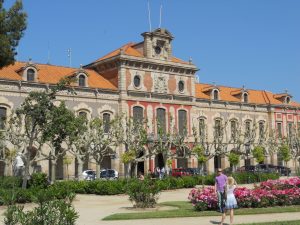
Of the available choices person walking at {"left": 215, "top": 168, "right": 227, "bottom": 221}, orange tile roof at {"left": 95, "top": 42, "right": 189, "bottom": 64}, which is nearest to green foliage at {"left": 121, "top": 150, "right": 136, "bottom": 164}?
orange tile roof at {"left": 95, "top": 42, "right": 189, "bottom": 64}

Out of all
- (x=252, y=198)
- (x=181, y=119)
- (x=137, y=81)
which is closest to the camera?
(x=252, y=198)

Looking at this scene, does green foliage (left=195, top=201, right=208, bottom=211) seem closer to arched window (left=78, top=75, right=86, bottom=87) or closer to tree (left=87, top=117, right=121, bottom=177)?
tree (left=87, top=117, right=121, bottom=177)

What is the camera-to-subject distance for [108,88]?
49594mm

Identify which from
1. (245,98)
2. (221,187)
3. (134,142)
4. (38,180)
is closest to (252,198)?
(221,187)

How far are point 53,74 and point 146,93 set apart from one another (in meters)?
9.81

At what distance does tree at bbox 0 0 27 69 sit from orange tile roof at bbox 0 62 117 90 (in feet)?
72.1

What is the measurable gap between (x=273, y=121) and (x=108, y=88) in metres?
25.3

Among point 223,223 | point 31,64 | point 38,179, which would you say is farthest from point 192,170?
point 223,223

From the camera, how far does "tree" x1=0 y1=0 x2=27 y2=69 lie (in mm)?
21500

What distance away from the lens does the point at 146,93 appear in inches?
2045

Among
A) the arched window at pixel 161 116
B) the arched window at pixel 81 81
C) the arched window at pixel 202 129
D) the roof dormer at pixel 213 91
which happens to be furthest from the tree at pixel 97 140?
the roof dormer at pixel 213 91

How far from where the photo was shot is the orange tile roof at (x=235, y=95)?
6025 cm

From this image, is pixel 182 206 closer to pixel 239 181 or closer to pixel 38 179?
pixel 38 179

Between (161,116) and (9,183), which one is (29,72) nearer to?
(161,116)
